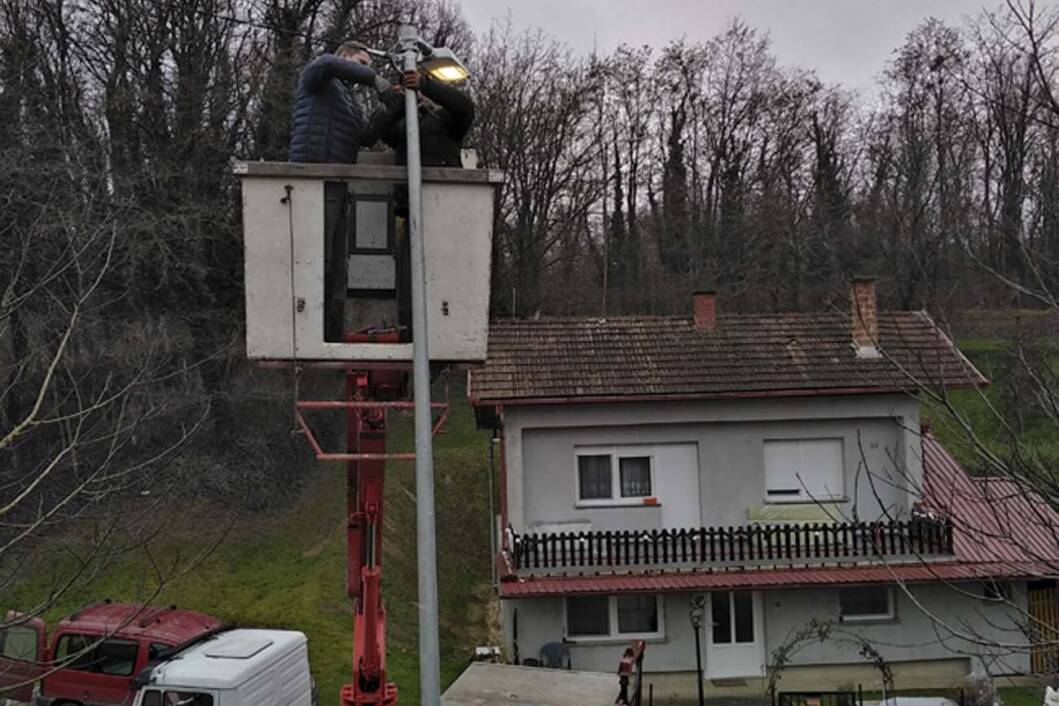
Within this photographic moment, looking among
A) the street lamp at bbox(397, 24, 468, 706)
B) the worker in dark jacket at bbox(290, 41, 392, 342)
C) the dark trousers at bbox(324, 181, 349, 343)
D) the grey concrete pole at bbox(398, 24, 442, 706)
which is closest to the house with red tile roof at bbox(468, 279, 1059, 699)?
the worker in dark jacket at bbox(290, 41, 392, 342)

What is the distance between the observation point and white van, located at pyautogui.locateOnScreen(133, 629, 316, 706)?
1180cm

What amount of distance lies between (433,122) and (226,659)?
29.6ft

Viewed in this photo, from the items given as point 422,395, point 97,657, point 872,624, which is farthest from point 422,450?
point 872,624

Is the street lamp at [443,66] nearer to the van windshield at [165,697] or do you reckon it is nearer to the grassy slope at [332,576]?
the van windshield at [165,697]

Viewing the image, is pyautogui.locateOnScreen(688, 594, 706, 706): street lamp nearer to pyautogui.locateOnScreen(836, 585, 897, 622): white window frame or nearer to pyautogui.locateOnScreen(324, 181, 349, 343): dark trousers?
pyautogui.locateOnScreen(836, 585, 897, 622): white window frame

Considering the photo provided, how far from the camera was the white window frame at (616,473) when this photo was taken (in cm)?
1662

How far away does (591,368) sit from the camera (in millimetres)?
16953

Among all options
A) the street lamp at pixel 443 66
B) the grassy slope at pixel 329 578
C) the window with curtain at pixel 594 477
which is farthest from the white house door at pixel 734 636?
the street lamp at pixel 443 66

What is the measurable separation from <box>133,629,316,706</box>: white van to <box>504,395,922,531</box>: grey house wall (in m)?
5.01

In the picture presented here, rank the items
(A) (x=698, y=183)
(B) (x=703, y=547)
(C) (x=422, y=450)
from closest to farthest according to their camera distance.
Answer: (C) (x=422, y=450), (B) (x=703, y=547), (A) (x=698, y=183)

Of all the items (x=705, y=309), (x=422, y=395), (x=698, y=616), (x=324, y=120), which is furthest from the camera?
(x=705, y=309)

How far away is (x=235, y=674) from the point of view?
11898mm

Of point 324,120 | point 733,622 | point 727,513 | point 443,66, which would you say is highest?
point 443,66

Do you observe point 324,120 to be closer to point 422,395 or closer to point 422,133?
point 422,133
